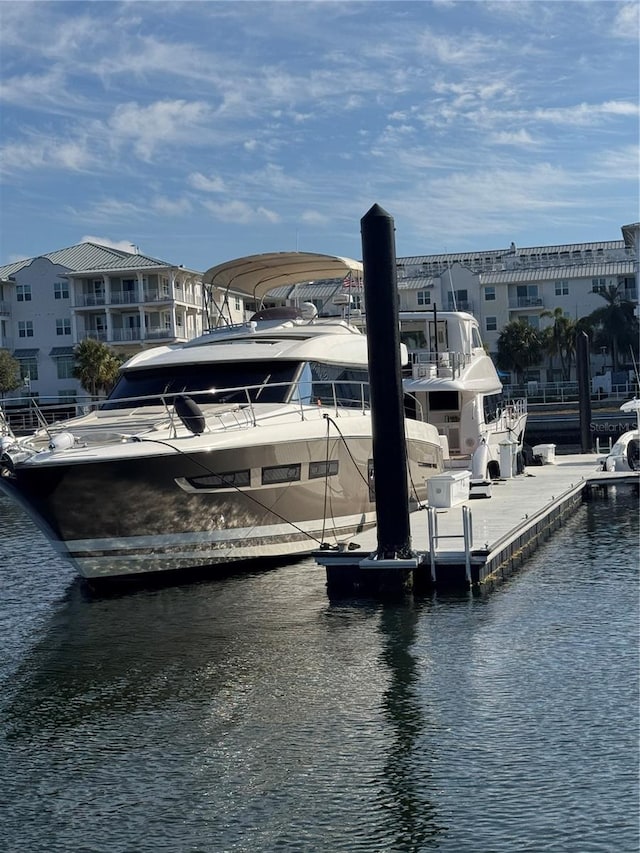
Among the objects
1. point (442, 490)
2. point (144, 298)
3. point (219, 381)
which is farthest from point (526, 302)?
point (219, 381)

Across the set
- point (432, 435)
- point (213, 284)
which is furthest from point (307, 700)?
point (213, 284)

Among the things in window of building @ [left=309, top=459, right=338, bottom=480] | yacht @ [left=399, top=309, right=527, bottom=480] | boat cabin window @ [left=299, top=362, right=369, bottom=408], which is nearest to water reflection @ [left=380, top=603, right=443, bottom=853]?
window of building @ [left=309, top=459, right=338, bottom=480]

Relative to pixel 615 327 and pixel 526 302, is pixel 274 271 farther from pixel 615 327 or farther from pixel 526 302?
pixel 526 302

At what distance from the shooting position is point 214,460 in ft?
53.9

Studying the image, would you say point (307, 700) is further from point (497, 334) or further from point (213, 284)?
point (497, 334)

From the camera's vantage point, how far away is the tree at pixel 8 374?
216ft

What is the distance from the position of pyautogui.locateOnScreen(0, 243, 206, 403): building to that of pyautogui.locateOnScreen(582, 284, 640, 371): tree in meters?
28.4

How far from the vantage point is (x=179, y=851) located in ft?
24.8

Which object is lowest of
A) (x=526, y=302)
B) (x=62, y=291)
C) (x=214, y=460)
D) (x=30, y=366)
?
(x=214, y=460)

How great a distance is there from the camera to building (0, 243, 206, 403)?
236 ft

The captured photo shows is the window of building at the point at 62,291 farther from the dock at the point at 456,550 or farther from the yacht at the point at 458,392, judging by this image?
the dock at the point at 456,550

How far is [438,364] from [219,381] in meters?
9.10

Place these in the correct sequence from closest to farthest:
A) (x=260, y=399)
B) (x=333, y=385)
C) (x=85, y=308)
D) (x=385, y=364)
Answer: (x=385, y=364) < (x=260, y=399) < (x=333, y=385) < (x=85, y=308)

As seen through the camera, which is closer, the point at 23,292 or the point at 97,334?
the point at 97,334
